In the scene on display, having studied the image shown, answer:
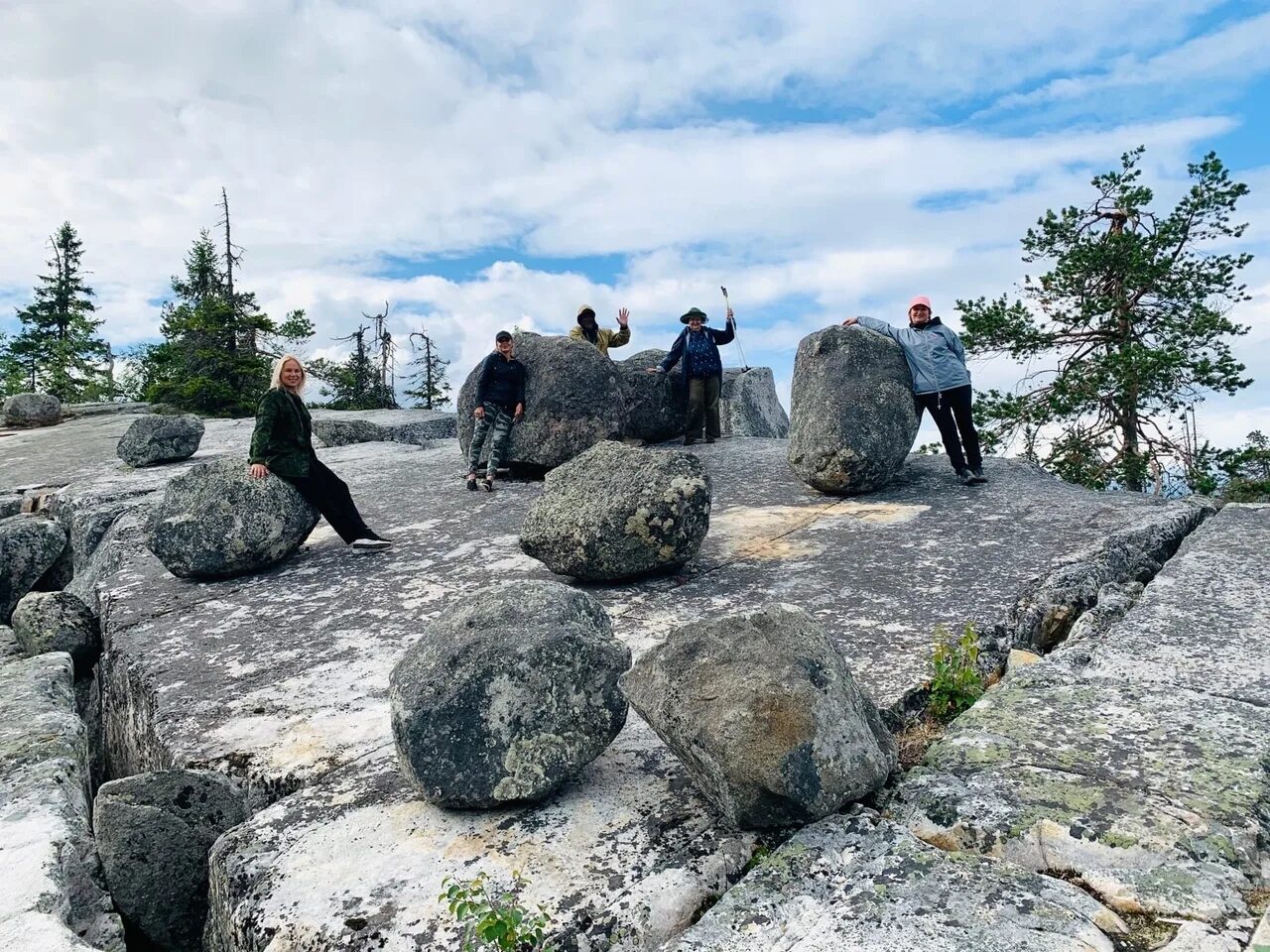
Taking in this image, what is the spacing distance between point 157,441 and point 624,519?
10835 mm

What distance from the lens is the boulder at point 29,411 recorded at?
2266 centimetres

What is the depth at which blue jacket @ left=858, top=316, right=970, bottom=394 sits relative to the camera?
943 cm

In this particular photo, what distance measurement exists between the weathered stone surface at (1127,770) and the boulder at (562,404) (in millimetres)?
7190

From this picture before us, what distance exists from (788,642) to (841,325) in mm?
6903

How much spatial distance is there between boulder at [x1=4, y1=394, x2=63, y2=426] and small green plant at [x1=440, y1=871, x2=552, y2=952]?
24.7 m

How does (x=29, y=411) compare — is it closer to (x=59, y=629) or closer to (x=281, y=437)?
(x=281, y=437)

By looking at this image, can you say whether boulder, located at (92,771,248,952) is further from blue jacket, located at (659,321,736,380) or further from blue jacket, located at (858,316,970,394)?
blue jacket, located at (659,321,736,380)

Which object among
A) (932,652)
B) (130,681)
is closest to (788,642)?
(932,652)

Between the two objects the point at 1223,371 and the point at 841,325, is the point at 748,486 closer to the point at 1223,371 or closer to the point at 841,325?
the point at 841,325

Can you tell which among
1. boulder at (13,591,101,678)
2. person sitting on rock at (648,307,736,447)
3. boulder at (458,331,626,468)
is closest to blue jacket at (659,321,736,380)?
person sitting on rock at (648,307,736,447)

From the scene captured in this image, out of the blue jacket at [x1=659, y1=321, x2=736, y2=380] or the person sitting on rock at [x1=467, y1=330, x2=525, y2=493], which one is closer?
the person sitting on rock at [x1=467, y1=330, x2=525, y2=493]

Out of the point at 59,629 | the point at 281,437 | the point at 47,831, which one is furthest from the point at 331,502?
the point at 47,831

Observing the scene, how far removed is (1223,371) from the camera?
1452 centimetres

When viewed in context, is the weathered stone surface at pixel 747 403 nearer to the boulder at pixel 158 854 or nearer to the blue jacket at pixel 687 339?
the blue jacket at pixel 687 339
